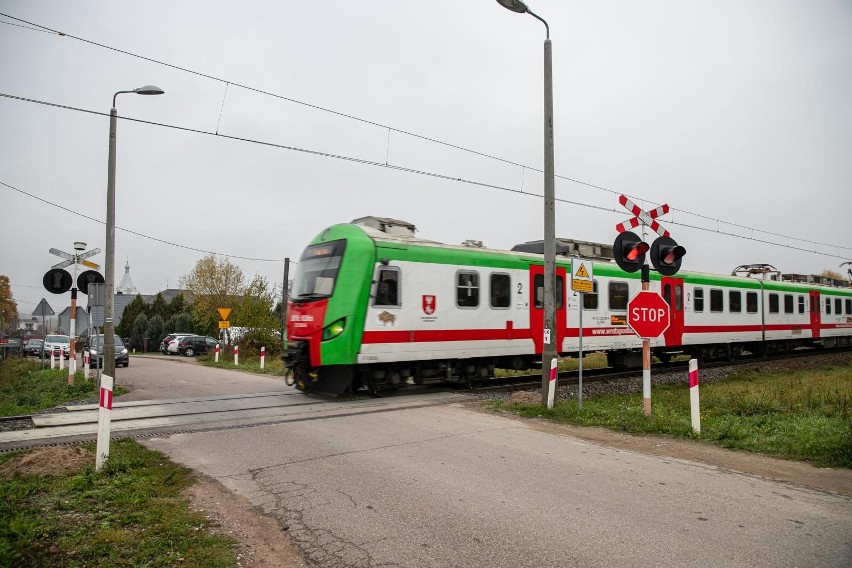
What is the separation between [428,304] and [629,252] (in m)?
4.78

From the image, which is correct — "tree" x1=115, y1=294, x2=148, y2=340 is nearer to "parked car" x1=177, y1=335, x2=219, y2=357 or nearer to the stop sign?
"parked car" x1=177, y1=335, x2=219, y2=357

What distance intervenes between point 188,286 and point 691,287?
46.1 m

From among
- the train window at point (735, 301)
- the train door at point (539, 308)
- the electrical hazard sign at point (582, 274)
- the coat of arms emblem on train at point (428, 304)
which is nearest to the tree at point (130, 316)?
the train door at point (539, 308)

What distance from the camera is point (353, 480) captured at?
5992 millimetres

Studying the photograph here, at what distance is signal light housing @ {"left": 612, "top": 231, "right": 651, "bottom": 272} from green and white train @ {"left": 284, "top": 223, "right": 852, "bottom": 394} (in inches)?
181

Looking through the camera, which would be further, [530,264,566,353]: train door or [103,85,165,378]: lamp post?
[530,264,566,353]: train door

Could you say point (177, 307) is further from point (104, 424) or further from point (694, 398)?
point (694, 398)

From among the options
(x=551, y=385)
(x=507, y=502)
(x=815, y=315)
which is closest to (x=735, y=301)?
(x=815, y=315)

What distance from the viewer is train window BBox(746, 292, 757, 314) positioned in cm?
2170

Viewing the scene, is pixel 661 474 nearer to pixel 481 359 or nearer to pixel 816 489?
pixel 816 489

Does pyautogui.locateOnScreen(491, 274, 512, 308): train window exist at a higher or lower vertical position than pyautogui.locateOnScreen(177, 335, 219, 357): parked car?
higher

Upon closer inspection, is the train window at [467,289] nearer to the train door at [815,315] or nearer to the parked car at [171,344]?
the train door at [815,315]

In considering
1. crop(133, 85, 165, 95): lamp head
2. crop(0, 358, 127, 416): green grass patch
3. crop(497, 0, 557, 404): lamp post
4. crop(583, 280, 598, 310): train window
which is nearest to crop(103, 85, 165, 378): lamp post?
crop(133, 85, 165, 95): lamp head

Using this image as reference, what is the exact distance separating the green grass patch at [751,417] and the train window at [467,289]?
2.87m
